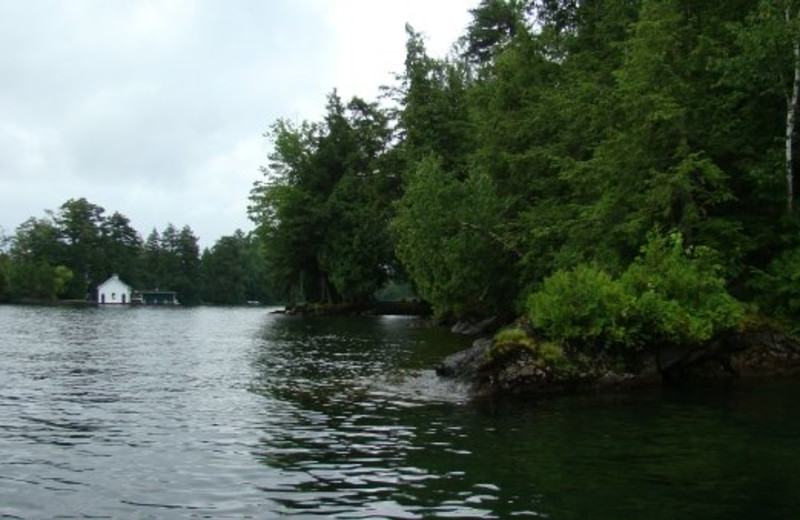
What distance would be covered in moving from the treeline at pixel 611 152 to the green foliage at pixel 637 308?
0.32 meters

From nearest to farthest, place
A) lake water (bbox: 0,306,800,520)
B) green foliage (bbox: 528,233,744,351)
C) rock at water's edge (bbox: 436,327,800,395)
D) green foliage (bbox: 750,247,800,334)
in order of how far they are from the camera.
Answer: lake water (bbox: 0,306,800,520), rock at water's edge (bbox: 436,327,800,395), green foliage (bbox: 528,233,744,351), green foliage (bbox: 750,247,800,334)

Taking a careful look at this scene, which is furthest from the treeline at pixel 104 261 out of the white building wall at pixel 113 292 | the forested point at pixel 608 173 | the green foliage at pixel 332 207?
the forested point at pixel 608 173

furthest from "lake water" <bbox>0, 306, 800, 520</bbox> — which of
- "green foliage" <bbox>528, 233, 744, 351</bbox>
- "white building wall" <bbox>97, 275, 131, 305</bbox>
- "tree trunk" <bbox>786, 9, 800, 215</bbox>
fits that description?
"white building wall" <bbox>97, 275, 131, 305</bbox>

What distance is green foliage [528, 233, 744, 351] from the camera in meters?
20.2

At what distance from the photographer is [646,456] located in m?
11.7

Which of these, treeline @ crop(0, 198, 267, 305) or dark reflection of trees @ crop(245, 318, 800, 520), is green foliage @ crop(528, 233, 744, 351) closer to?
dark reflection of trees @ crop(245, 318, 800, 520)

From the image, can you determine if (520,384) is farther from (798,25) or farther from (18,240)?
(18,240)

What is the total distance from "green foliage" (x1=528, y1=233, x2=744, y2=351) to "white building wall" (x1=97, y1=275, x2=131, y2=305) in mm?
127646

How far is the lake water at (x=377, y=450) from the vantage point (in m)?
9.10

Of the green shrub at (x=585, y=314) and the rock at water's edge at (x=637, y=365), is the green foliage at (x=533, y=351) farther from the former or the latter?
the green shrub at (x=585, y=314)

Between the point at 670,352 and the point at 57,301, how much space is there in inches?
4998

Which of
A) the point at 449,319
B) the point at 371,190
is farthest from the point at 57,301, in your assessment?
the point at 449,319

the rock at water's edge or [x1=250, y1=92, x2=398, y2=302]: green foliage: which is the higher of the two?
[x1=250, y1=92, x2=398, y2=302]: green foliage

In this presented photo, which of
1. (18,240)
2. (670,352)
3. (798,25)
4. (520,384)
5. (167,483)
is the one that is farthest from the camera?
(18,240)
